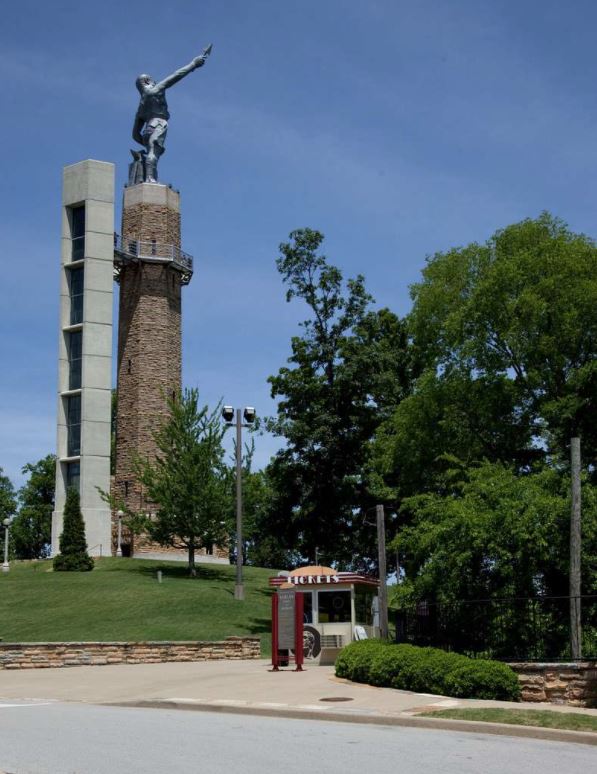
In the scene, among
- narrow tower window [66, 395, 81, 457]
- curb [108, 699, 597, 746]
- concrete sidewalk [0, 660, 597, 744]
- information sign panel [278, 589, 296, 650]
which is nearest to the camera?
curb [108, 699, 597, 746]

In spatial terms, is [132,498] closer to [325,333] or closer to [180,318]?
[180,318]

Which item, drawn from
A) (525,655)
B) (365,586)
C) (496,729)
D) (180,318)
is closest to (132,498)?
(180,318)

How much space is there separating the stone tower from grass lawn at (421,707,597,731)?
1735 inches

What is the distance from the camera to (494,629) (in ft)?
64.1

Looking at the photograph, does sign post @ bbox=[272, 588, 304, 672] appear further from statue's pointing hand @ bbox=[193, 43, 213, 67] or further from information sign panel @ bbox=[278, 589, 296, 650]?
statue's pointing hand @ bbox=[193, 43, 213, 67]

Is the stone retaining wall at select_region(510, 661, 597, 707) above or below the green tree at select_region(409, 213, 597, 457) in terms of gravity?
below

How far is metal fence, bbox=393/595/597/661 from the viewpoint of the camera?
1914 centimetres

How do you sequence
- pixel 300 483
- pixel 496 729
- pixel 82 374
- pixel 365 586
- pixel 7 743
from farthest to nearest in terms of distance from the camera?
pixel 82 374
pixel 300 483
pixel 365 586
pixel 496 729
pixel 7 743

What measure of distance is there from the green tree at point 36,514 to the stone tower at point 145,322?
29421 millimetres

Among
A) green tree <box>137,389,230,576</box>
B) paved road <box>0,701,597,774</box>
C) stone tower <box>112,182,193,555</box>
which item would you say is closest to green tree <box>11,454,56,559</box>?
stone tower <box>112,182,193,555</box>

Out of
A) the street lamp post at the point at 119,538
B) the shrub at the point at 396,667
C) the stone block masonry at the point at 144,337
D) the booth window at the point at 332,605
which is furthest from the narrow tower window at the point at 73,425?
the shrub at the point at 396,667

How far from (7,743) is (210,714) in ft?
14.4

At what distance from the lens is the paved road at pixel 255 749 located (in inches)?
381

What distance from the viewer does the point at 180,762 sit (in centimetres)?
1002
